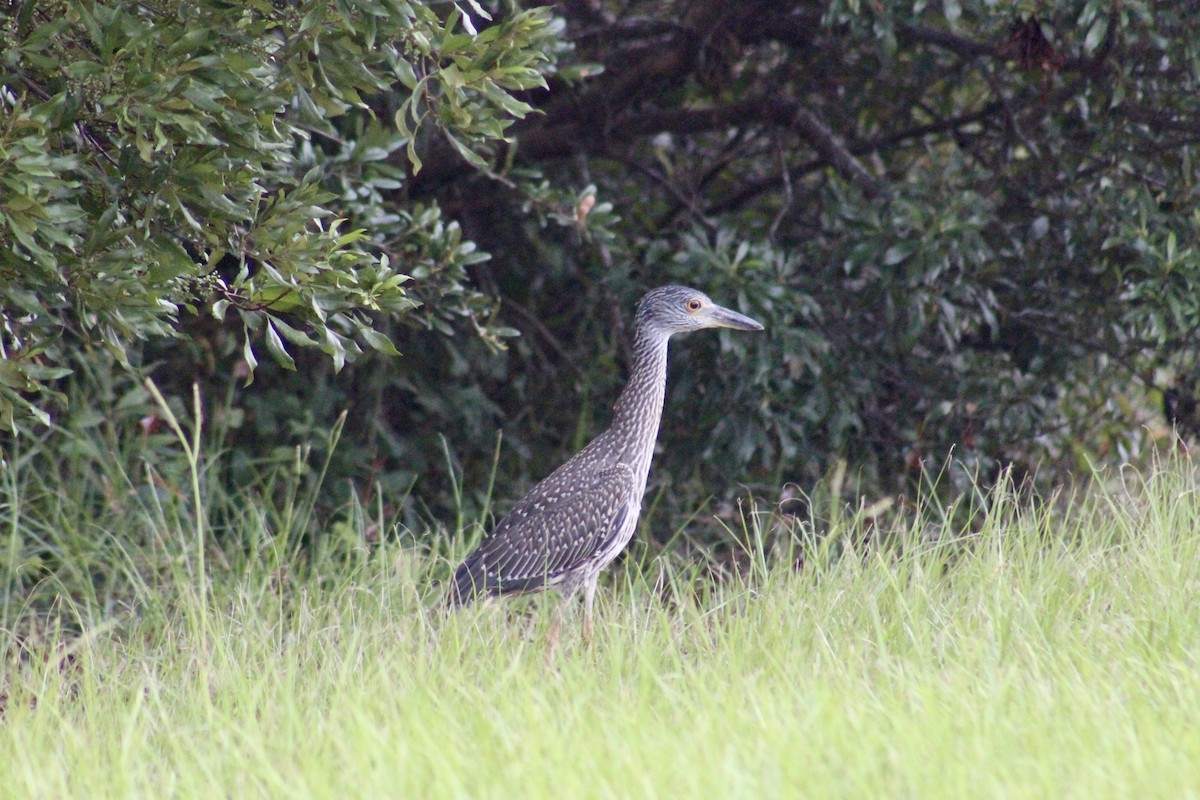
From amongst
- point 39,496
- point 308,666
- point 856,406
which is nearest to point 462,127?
point 308,666

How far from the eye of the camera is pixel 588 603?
5.11 m

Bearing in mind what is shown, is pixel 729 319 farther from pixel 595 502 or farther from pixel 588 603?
pixel 588 603

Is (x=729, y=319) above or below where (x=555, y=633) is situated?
above

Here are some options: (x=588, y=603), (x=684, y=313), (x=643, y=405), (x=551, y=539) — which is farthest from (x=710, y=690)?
(x=684, y=313)

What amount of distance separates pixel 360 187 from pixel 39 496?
215 cm

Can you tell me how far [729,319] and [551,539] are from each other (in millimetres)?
→ 1137

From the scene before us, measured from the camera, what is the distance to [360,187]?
5.41 metres

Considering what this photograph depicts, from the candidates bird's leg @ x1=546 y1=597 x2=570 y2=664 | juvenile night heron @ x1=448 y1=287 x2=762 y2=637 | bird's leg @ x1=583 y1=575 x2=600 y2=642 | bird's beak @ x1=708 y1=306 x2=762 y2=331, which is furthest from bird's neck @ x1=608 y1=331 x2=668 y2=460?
bird's leg @ x1=546 y1=597 x2=570 y2=664

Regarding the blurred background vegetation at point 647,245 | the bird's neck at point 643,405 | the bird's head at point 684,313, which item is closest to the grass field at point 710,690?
the bird's neck at point 643,405

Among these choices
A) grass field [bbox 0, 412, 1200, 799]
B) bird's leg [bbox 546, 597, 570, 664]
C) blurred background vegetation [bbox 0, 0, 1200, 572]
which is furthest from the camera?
bird's leg [bbox 546, 597, 570, 664]

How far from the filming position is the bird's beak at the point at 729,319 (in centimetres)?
558

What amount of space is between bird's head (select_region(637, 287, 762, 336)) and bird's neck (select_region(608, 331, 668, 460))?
0.08 m

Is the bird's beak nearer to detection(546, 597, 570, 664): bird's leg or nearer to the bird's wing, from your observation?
the bird's wing

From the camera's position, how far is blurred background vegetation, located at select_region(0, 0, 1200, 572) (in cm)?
389
